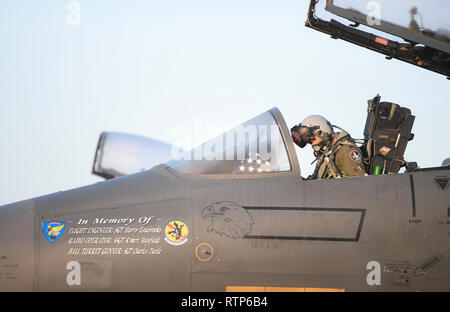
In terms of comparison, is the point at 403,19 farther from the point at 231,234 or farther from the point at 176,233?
the point at 176,233

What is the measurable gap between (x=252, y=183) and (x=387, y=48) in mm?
3857

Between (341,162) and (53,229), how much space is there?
3.12 m

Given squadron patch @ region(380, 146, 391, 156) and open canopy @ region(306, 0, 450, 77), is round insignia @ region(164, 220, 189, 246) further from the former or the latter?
open canopy @ region(306, 0, 450, 77)

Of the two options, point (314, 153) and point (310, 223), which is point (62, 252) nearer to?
point (310, 223)

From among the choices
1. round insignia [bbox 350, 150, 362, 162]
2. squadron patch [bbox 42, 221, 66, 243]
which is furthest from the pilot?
squadron patch [bbox 42, 221, 66, 243]

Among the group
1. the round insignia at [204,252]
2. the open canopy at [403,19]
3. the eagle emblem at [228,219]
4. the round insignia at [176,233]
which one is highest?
the open canopy at [403,19]

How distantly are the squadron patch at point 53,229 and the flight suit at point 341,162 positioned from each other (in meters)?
2.85

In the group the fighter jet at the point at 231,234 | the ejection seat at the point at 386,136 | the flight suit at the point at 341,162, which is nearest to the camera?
the fighter jet at the point at 231,234

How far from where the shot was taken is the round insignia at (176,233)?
5.18 m

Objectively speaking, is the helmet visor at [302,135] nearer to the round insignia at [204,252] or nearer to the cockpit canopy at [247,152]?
the cockpit canopy at [247,152]

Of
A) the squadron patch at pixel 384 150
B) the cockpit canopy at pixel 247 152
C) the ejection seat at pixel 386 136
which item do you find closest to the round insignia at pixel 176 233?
the cockpit canopy at pixel 247 152

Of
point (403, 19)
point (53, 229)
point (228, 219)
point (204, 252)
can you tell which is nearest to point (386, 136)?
point (403, 19)

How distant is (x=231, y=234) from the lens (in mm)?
5258
